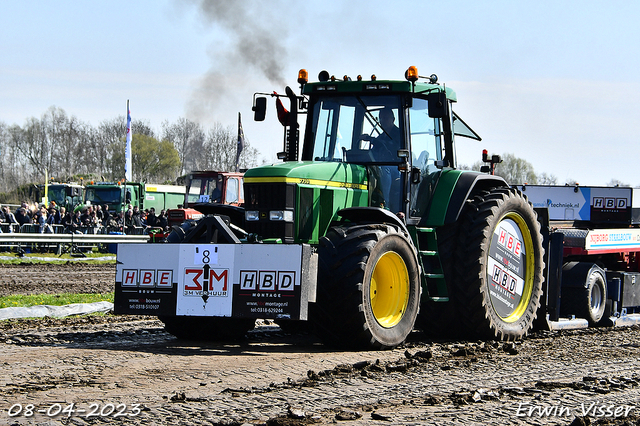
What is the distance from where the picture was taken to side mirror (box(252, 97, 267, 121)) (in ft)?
30.9

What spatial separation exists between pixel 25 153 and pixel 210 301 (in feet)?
281

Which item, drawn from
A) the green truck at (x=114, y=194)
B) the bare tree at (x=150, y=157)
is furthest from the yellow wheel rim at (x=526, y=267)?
the bare tree at (x=150, y=157)

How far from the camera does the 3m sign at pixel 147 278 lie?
26.6 ft

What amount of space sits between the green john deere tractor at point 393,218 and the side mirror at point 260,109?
1cm

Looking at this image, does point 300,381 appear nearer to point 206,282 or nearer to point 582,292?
point 206,282

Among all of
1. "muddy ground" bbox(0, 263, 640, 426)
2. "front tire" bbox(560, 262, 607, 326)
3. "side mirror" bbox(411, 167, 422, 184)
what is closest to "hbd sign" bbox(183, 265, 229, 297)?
"muddy ground" bbox(0, 263, 640, 426)

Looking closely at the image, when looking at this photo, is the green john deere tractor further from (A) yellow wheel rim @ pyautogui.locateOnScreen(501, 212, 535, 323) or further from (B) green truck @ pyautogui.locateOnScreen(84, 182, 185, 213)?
(B) green truck @ pyautogui.locateOnScreen(84, 182, 185, 213)

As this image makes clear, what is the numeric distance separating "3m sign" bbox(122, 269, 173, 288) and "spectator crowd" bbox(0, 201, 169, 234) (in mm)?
18455

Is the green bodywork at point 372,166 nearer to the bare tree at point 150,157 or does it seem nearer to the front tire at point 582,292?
the front tire at point 582,292

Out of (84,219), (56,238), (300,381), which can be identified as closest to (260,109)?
(300,381)

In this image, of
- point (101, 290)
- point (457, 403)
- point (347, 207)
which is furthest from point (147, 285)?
point (101, 290)

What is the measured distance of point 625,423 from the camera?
17.2 ft

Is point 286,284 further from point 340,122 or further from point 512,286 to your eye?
point 512,286

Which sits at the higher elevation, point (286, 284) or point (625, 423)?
point (286, 284)
